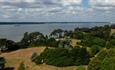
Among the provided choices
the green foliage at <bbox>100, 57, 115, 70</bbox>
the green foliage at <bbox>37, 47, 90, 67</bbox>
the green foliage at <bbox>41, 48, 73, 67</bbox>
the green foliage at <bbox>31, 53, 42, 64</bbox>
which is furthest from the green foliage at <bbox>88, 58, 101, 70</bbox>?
the green foliage at <bbox>31, 53, 42, 64</bbox>

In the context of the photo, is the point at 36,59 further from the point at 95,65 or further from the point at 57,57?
the point at 95,65

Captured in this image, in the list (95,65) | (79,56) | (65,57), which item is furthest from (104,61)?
(65,57)

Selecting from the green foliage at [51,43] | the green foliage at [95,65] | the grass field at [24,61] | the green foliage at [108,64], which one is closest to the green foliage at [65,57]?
the grass field at [24,61]

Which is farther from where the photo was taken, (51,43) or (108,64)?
(51,43)

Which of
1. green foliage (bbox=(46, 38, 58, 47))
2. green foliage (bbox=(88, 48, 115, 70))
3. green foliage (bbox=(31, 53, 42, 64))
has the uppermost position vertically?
green foliage (bbox=(88, 48, 115, 70))

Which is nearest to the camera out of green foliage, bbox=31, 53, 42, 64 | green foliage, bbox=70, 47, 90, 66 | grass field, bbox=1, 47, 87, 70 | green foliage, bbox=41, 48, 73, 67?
grass field, bbox=1, 47, 87, 70

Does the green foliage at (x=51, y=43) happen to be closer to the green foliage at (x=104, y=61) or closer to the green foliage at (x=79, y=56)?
the green foliage at (x=79, y=56)

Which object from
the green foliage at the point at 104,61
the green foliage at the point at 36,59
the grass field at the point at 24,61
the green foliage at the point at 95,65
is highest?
the green foliage at the point at 104,61

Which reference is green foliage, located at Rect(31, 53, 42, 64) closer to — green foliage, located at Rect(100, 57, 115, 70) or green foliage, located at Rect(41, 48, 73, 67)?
green foliage, located at Rect(41, 48, 73, 67)

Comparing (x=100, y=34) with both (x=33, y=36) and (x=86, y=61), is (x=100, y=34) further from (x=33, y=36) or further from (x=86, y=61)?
(x=86, y=61)

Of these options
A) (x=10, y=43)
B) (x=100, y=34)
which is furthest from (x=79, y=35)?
(x=10, y=43)

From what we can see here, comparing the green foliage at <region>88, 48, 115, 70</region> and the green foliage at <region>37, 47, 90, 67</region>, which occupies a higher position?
the green foliage at <region>88, 48, 115, 70</region>
